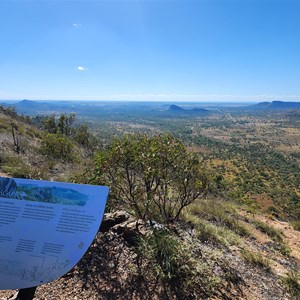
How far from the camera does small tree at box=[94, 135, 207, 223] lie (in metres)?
4.74

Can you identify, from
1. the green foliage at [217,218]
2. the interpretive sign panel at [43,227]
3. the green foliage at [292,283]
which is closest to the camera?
the interpretive sign panel at [43,227]

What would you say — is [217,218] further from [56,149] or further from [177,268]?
[56,149]

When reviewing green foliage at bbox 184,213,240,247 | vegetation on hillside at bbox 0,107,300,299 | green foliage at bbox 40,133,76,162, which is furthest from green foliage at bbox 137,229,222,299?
green foliage at bbox 40,133,76,162

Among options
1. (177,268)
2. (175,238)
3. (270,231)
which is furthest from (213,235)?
(270,231)

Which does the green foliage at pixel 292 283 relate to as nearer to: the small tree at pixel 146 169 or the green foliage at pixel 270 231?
the small tree at pixel 146 169

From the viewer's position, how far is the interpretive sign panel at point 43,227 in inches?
94.7

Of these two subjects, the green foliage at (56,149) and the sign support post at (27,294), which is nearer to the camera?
the sign support post at (27,294)

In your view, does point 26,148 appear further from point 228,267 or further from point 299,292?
point 299,292

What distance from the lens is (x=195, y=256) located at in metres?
4.25

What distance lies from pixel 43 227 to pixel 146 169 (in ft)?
7.40

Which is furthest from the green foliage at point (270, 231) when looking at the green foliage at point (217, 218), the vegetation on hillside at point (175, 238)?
the green foliage at point (217, 218)

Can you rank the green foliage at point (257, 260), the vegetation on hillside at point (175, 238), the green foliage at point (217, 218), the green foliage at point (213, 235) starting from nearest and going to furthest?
the vegetation on hillside at point (175, 238) < the green foliage at point (257, 260) < the green foliage at point (213, 235) < the green foliage at point (217, 218)

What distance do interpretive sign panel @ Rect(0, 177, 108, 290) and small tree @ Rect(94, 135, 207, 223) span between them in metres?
1.85

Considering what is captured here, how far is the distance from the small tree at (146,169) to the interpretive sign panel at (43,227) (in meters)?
1.85
